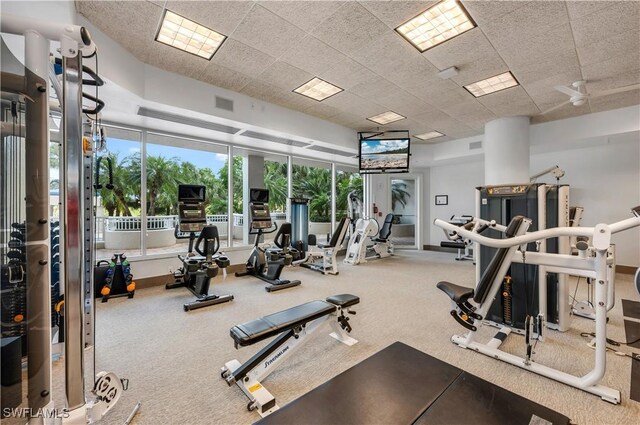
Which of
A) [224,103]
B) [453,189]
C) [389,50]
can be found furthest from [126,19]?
[453,189]

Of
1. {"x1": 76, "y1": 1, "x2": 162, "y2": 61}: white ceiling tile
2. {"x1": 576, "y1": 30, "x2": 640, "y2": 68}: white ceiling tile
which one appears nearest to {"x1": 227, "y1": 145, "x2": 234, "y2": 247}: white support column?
{"x1": 76, "y1": 1, "x2": 162, "y2": 61}: white ceiling tile

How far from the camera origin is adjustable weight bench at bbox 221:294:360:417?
1938mm

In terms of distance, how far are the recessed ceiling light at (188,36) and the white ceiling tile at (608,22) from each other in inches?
152

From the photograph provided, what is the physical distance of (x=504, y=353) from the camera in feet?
8.18

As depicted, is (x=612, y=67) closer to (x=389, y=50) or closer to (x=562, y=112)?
(x=562, y=112)

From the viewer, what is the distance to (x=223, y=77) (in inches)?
168

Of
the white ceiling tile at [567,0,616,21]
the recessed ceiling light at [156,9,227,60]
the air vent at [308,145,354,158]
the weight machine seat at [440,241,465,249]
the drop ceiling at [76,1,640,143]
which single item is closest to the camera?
the white ceiling tile at [567,0,616,21]

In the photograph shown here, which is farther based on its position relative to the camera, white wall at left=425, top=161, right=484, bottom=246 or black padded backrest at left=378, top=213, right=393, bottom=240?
white wall at left=425, top=161, right=484, bottom=246

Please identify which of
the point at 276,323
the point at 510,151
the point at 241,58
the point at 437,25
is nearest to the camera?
the point at 276,323

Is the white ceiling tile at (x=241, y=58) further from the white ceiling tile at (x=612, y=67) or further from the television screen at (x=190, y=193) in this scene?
the white ceiling tile at (x=612, y=67)

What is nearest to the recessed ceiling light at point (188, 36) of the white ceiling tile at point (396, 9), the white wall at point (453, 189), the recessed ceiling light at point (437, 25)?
the white ceiling tile at point (396, 9)

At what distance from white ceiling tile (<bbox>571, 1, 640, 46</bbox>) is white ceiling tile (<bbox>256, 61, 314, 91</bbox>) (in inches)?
123

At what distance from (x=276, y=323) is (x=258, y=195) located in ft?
11.6

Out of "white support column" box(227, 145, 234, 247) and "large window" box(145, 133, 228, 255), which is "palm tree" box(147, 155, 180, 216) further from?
"white support column" box(227, 145, 234, 247)
